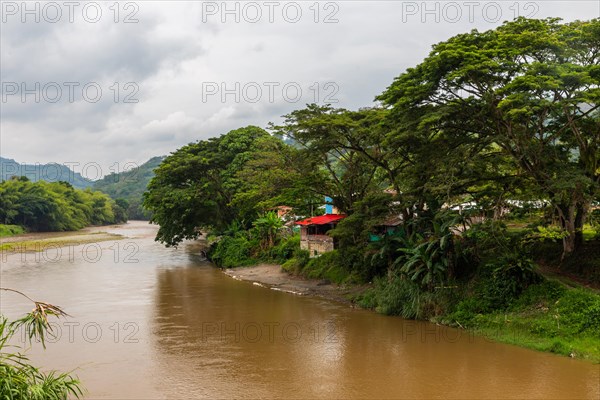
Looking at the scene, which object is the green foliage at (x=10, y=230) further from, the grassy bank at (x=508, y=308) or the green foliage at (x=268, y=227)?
the grassy bank at (x=508, y=308)

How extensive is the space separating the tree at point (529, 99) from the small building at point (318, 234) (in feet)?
32.1

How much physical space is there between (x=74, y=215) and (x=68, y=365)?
242 feet

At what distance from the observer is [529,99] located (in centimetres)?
1398

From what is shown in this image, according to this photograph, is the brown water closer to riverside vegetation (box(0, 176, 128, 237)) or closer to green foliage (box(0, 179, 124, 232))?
riverside vegetation (box(0, 176, 128, 237))

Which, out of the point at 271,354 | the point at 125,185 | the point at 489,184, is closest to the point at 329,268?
the point at 489,184

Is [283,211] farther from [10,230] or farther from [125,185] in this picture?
[125,185]

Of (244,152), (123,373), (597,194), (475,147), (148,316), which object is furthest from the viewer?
(244,152)

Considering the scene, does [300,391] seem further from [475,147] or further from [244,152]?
[244,152]

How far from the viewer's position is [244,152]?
34.9 meters

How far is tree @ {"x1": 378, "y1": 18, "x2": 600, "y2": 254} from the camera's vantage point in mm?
14094

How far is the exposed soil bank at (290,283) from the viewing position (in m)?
21.9

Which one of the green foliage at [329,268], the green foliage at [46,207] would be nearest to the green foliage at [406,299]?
the green foliage at [329,268]

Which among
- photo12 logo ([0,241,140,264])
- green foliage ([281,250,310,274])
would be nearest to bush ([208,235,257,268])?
green foliage ([281,250,310,274])

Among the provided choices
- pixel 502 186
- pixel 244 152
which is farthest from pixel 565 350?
pixel 244 152
